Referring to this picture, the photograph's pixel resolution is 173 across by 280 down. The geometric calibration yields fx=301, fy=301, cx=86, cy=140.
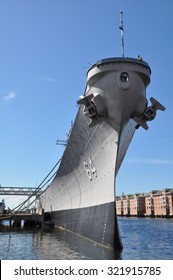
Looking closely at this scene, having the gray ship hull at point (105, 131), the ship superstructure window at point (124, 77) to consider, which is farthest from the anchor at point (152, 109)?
the ship superstructure window at point (124, 77)

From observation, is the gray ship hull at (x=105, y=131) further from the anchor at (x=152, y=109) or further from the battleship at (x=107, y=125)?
the anchor at (x=152, y=109)

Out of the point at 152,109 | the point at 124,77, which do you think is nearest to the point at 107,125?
the point at 152,109

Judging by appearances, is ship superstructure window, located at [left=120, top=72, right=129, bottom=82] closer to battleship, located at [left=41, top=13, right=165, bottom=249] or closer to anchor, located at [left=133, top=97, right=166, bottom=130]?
battleship, located at [left=41, top=13, right=165, bottom=249]

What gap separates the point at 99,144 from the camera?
15.2 meters

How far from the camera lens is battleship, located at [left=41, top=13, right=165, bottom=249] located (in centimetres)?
1284

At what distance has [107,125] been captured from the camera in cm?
1429

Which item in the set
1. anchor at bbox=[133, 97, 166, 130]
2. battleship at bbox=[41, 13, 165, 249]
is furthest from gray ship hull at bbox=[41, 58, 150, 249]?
anchor at bbox=[133, 97, 166, 130]

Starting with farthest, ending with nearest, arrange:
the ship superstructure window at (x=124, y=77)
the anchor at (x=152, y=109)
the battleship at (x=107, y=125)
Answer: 1. the anchor at (x=152, y=109)
2. the battleship at (x=107, y=125)
3. the ship superstructure window at (x=124, y=77)

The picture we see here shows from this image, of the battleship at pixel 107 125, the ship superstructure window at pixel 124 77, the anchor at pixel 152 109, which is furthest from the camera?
the anchor at pixel 152 109

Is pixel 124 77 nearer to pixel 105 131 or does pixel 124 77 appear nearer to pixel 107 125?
pixel 107 125

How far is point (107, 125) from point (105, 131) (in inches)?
14.7

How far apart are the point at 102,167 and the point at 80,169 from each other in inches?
169

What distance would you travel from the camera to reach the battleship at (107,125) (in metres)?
12.8
